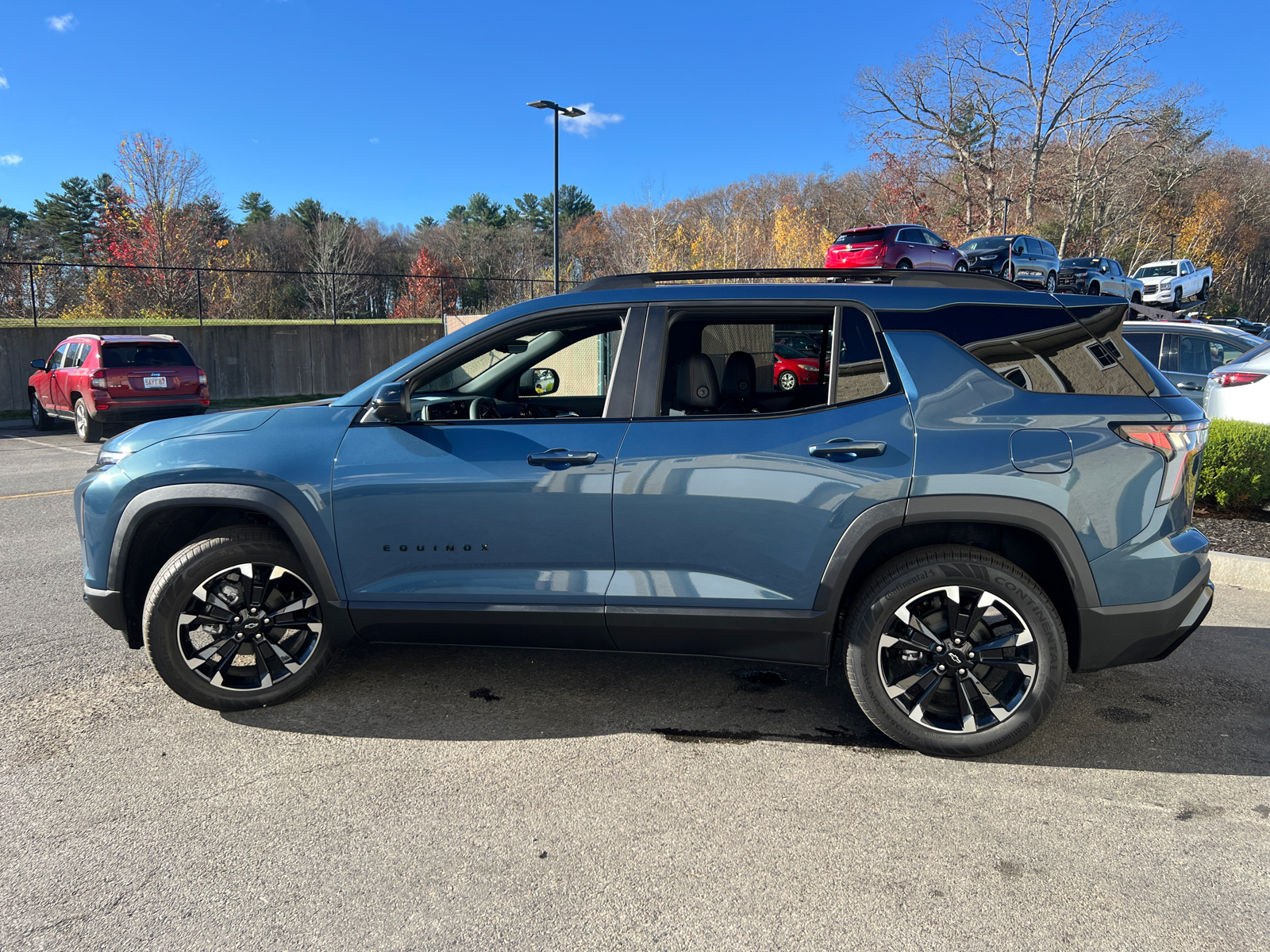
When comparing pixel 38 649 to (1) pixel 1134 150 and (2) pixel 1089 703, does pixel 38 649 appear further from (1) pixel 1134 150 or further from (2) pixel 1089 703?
(1) pixel 1134 150

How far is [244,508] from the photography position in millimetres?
3361

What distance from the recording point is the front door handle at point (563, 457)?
3.20 meters

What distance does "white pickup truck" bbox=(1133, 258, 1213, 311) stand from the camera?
28.2 meters

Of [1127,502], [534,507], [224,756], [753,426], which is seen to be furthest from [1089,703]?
[224,756]

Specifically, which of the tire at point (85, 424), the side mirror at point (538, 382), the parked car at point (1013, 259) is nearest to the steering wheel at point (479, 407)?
the side mirror at point (538, 382)

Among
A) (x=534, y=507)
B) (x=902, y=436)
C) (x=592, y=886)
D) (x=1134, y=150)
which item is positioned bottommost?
(x=592, y=886)

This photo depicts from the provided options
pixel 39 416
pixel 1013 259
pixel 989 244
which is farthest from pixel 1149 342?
pixel 39 416

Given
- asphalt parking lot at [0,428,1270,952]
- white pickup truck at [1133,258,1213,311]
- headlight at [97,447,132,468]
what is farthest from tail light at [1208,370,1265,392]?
white pickup truck at [1133,258,1213,311]

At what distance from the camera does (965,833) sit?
2721 millimetres

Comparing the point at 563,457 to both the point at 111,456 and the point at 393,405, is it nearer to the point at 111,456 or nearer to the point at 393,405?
the point at 393,405

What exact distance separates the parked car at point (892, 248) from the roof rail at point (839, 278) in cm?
1411

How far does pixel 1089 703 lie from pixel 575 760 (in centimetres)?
235

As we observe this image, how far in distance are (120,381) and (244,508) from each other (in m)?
12.5

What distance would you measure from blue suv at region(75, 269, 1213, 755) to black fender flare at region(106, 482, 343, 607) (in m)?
0.01
